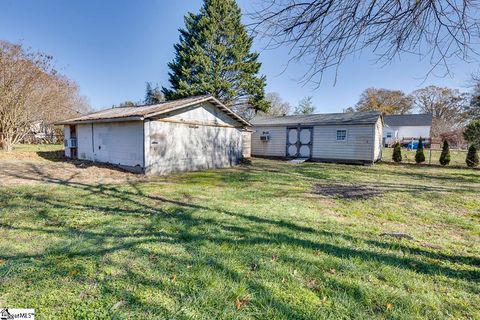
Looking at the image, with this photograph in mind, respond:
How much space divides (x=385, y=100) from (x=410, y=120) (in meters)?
7.67

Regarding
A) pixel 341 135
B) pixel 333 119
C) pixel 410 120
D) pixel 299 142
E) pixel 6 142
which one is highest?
pixel 410 120

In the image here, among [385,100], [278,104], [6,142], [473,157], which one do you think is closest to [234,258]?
[473,157]

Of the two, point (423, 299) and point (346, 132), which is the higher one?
point (346, 132)

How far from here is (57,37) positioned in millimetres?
13766

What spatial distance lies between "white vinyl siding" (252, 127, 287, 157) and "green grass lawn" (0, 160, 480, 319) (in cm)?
1220

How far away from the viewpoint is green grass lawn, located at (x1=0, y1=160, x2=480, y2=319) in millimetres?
2195

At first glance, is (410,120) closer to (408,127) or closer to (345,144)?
(408,127)

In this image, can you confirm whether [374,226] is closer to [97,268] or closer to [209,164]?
[97,268]

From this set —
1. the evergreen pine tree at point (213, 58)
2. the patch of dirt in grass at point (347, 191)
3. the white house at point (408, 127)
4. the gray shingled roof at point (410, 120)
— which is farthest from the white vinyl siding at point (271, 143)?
the gray shingled roof at point (410, 120)

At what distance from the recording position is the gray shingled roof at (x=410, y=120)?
3672cm

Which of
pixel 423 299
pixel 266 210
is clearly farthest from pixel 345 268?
pixel 266 210

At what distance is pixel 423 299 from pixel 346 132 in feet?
47.5

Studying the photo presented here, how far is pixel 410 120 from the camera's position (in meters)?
37.4

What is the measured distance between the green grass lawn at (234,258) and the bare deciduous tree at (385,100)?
42.6 metres
